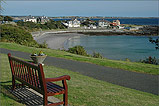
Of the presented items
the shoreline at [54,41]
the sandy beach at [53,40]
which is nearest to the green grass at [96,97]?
the shoreline at [54,41]

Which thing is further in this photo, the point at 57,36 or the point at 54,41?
the point at 57,36

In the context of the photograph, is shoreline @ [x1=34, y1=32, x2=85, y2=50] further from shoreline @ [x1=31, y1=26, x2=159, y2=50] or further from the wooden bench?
the wooden bench

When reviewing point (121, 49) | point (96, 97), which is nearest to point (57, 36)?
point (121, 49)

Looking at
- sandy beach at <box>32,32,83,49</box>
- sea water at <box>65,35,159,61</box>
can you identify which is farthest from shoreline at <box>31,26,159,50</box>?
sea water at <box>65,35,159,61</box>

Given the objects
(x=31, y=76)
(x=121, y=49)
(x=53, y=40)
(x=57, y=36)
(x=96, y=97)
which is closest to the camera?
(x=31, y=76)

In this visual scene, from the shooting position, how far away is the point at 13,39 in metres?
29.0

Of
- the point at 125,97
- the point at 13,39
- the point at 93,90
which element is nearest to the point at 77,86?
the point at 93,90

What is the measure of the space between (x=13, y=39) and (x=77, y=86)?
76.4 feet

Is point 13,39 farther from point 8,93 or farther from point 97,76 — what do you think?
point 8,93

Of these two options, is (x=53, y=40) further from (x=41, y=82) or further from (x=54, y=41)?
(x=41, y=82)

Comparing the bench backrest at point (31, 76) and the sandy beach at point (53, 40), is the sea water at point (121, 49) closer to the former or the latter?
the sandy beach at point (53, 40)

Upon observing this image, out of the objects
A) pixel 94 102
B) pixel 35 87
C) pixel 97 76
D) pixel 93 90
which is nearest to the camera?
pixel 35 87

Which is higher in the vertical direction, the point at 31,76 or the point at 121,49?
the point at 31,76

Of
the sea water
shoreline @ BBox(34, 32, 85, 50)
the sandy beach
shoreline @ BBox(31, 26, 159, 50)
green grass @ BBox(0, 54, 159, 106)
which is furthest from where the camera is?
shoreline @ BBox(31, 26, 159, 50)
